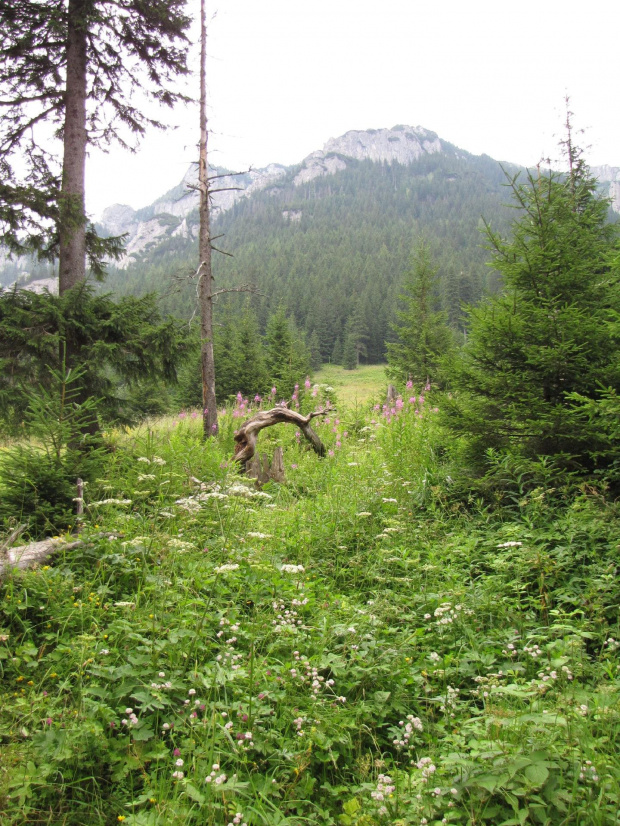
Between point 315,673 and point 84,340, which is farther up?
point 84,340

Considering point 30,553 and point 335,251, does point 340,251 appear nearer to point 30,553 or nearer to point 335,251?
point 335,251

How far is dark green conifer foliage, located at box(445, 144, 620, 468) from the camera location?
4.48 meters

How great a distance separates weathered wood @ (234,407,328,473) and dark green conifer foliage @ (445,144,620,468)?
3509 mm

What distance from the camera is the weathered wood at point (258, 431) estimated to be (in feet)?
24.8

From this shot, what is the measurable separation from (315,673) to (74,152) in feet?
24.8

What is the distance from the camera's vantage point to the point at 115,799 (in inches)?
73.7

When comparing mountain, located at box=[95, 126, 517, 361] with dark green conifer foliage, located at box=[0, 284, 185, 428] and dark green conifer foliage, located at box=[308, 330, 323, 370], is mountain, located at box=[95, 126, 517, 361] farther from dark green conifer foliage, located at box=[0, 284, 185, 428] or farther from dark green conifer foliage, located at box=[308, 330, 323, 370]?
dark green conifer foliage, located at box=[0, 284, 185, 428]

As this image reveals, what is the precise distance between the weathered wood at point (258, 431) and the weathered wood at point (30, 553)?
3665 mm

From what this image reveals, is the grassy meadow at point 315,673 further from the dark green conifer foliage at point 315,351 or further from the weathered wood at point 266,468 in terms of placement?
the dark green conifer foliage at point 315,351

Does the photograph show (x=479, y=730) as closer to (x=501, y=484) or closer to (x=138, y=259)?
(x=501, y=484)

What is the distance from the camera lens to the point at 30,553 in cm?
319

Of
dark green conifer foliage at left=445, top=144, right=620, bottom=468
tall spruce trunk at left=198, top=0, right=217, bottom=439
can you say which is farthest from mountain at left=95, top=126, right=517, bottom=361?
dark green conifer foliage at left=445, top=144, right=620, bottom=468

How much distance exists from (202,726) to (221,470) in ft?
11.8

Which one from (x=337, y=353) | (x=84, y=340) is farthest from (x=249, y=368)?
(x=337, y=353)
